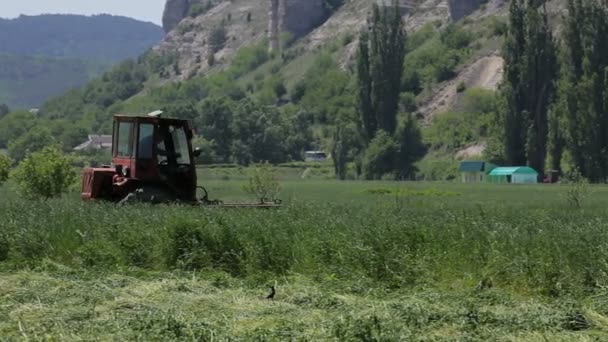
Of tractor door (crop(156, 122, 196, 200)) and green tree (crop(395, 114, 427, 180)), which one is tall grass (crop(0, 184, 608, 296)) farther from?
green tree (crop(395, 114, 427, 180))

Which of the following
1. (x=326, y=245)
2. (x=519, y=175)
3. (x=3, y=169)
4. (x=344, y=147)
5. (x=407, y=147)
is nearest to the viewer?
(x=326, y=245)

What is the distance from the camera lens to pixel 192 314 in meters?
10.2

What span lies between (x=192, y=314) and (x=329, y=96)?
410ft

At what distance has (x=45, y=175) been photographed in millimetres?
30797

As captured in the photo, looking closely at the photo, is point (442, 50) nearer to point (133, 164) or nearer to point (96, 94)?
point (96, 94)

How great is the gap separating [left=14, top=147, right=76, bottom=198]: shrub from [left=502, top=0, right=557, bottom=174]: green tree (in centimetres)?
3817

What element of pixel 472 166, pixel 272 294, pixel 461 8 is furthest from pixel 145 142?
pixel 461 8

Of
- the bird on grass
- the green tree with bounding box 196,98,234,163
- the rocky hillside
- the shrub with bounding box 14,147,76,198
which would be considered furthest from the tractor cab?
the rocky hillside

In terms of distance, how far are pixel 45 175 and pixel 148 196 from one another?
545 inches

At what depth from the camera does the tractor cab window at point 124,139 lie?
713 inches

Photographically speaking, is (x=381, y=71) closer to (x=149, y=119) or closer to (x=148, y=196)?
(x=149, y=119)

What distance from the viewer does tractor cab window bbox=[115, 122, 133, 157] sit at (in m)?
18.1

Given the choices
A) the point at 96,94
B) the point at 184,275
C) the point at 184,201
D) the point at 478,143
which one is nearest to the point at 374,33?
the point at 478,143

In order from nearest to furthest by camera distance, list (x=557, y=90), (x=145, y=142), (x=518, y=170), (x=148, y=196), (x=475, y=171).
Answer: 1. (x=148, y=196)
2. (x=145, y=142)
3. (x=557, y=90)
4. (x=518, y=170)
5. (x=475, y=171)
